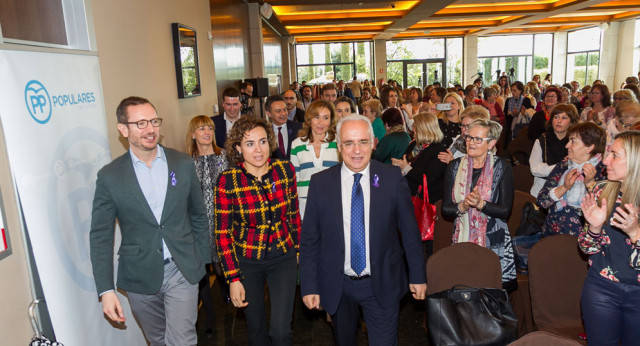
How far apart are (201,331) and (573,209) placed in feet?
9.88

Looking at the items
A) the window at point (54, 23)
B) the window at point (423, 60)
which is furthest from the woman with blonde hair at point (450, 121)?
the window at point (423, 60)

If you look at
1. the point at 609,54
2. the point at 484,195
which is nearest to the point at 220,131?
the point at 484,195

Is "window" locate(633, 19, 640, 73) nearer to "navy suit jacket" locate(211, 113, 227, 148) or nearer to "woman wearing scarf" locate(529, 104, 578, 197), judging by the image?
"woman wearing scarf" locate(529, 104, 578, 197)

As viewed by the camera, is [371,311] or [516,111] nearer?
[371,311]

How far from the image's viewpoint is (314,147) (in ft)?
12.6

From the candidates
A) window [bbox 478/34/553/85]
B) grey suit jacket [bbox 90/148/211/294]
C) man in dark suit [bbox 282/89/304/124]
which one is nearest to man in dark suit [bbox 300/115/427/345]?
grey suit jacket [bbox 90/148/211/294]

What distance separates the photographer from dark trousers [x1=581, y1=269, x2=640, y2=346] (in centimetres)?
228

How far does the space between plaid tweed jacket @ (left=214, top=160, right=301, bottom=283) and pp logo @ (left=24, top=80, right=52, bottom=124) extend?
37.7 inches

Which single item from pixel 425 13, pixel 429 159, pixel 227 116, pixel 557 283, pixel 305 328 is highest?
pixel 425 13

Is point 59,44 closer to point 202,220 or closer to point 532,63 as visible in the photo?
point 202,220

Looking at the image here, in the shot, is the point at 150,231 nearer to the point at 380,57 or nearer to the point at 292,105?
the point at 292,105

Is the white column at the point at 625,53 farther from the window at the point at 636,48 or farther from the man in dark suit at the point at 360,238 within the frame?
the man in dark suit at the point at 360,238

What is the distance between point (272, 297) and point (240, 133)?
996 millimetres

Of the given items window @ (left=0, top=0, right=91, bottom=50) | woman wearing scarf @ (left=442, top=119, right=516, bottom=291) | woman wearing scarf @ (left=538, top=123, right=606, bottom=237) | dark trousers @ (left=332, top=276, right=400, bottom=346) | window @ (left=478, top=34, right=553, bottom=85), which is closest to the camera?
dark trousers @ (left=332, top=276, right=400, bottom=346)
